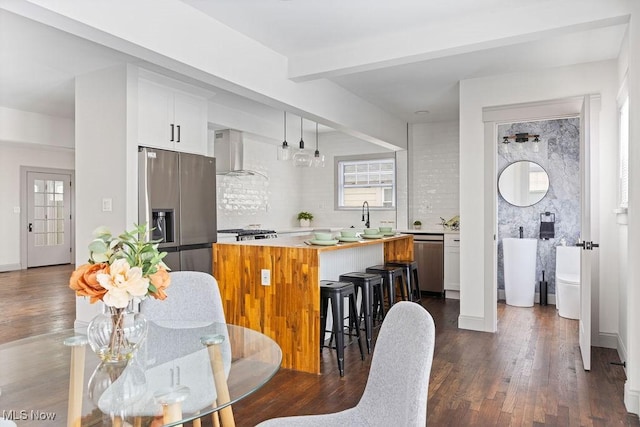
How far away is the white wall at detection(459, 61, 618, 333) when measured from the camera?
3912mm

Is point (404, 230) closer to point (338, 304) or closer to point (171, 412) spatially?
point (338, 304)

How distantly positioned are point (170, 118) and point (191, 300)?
2.74 metres

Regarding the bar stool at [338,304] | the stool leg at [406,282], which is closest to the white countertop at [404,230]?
the stool leg at [406,282]

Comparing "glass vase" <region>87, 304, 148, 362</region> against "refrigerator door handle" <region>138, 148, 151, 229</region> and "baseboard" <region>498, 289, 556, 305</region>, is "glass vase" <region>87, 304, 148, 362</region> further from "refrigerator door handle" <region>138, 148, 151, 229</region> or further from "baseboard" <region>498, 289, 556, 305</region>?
"baseboard" <region>498, 289, 556, 305</region>

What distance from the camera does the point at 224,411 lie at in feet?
6.43

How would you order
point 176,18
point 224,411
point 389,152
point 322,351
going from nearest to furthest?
1. point 224,411
2. point 176,18
3. point 322,351
4. point 389,152

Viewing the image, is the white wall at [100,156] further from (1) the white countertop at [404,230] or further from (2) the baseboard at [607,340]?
(2) the baseboard at [607,340]

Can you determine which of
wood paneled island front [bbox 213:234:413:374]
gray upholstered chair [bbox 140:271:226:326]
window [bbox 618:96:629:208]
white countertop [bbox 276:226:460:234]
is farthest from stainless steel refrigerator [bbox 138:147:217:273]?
window [bbox 618:96:629:208]

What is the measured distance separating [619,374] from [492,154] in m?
2.16

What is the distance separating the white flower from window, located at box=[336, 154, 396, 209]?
6.27 meters

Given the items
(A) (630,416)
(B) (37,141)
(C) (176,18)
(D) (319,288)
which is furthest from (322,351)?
Result: (B) (37,141)

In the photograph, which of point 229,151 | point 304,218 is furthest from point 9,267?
point 304,218

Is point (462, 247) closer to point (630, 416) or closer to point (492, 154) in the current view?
point (492, 154)

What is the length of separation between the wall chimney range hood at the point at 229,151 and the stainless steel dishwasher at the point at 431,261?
2.79m
